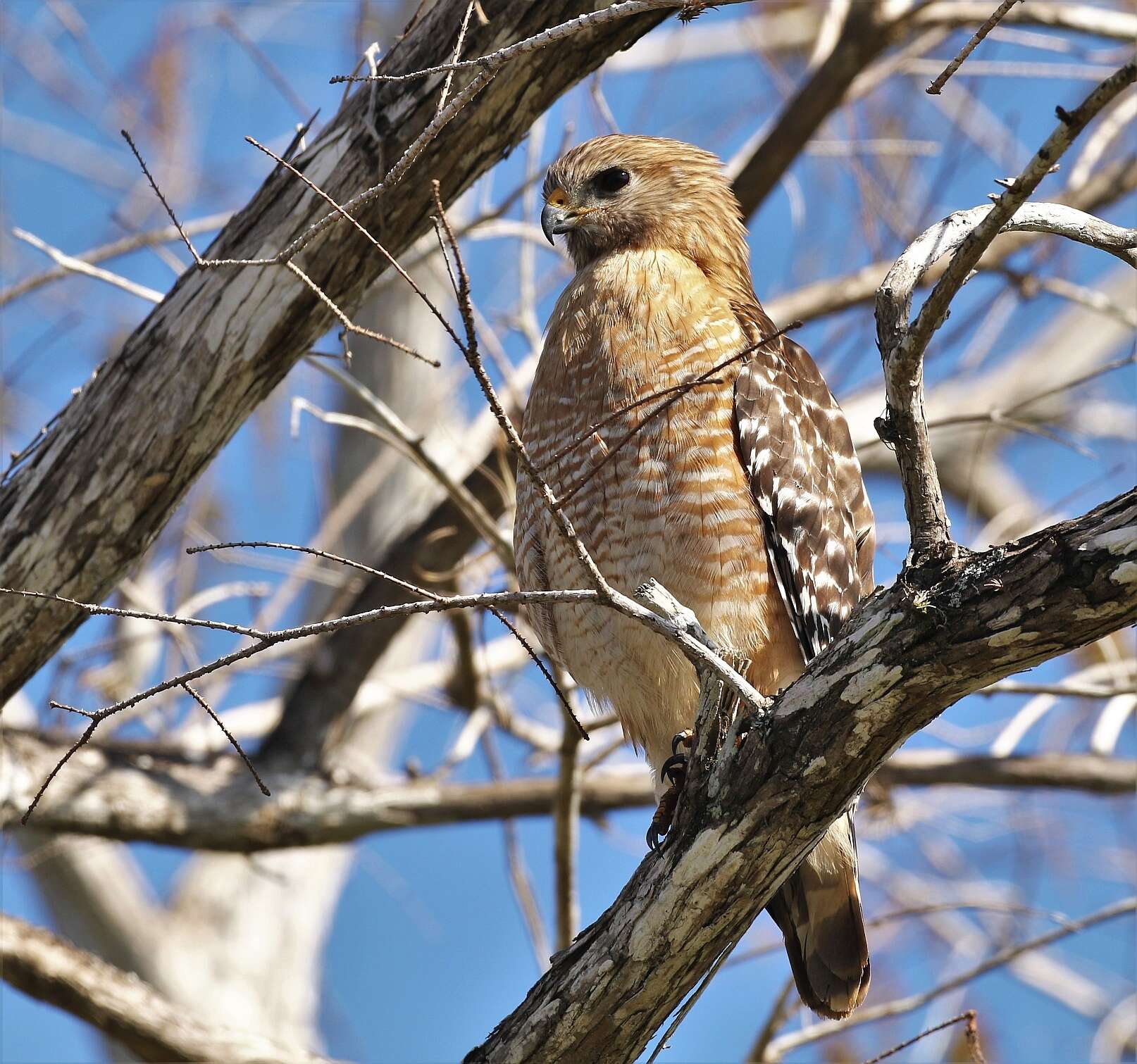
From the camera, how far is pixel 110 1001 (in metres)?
4.25

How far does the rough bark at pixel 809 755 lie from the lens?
6.87 ft

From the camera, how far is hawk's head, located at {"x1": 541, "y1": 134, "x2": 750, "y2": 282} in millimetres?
4324

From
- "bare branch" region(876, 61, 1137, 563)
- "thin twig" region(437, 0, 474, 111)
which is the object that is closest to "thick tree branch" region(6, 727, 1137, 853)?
"thin twig" region(437, 0, 474, 111)

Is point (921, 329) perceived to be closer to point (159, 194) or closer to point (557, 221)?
point (159, 194)

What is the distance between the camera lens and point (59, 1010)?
4.36 meters

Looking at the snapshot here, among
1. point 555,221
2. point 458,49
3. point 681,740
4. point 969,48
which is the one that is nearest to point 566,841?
point 681,740

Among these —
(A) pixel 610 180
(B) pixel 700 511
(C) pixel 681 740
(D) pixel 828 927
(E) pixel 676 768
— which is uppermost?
(A) pixel 610 180

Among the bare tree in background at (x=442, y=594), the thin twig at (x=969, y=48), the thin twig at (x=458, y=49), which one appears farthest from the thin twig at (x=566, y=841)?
the thin twig at (x=969, y=48)

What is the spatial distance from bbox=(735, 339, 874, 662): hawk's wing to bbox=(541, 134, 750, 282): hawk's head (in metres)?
0.62

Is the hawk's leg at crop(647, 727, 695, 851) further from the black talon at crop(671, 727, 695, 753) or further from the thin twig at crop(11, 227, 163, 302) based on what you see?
the thin twig at crop(11, 227, 163, 302)

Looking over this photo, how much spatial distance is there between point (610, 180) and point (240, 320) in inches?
60.7

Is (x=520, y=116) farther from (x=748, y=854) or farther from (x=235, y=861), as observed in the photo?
(x=235, y=861)

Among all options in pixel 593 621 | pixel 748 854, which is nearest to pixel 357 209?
pixel 593 621

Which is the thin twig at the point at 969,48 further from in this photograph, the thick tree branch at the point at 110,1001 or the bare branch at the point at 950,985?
the thick tree branch at the point at 110,1001
